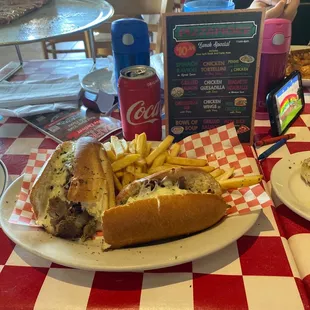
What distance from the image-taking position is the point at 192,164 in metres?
1.04

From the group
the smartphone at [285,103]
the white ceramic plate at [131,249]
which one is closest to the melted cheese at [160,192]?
the white ceramic plate at [131,249]

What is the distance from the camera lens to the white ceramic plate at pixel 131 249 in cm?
74

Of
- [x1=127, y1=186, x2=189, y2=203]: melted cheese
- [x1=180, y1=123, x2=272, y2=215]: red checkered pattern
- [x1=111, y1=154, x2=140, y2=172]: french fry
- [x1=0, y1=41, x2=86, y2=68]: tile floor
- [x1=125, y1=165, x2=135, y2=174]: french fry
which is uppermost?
[x1=127, y1=186, x2=189, y2=203]: melted cheese

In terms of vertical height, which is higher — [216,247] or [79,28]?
[79,28]

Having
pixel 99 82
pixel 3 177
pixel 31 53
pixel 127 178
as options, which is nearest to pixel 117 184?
pixel 127 178

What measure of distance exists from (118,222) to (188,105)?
0.57m

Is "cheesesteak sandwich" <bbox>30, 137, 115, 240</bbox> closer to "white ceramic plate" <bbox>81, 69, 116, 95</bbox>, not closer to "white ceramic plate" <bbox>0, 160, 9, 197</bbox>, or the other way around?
"white ceramic plate" <bbox>0, 160, 9, 197</bbox>

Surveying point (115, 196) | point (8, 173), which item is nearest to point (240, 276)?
point (115, 196)

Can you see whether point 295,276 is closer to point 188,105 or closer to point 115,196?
point 115,196

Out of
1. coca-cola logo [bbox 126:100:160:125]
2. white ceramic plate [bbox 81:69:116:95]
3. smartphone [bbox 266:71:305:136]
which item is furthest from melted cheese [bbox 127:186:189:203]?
white ceramic plate [bbox 81:69:116:95]

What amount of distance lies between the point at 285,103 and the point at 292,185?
0.45 metres

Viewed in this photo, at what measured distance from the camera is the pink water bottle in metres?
1.31

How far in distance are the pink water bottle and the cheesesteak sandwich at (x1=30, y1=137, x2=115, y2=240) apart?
2.53 feet

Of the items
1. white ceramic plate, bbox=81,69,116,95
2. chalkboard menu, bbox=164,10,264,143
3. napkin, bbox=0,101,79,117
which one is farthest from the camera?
white ceramic plate, bbox=81,69,116,95
